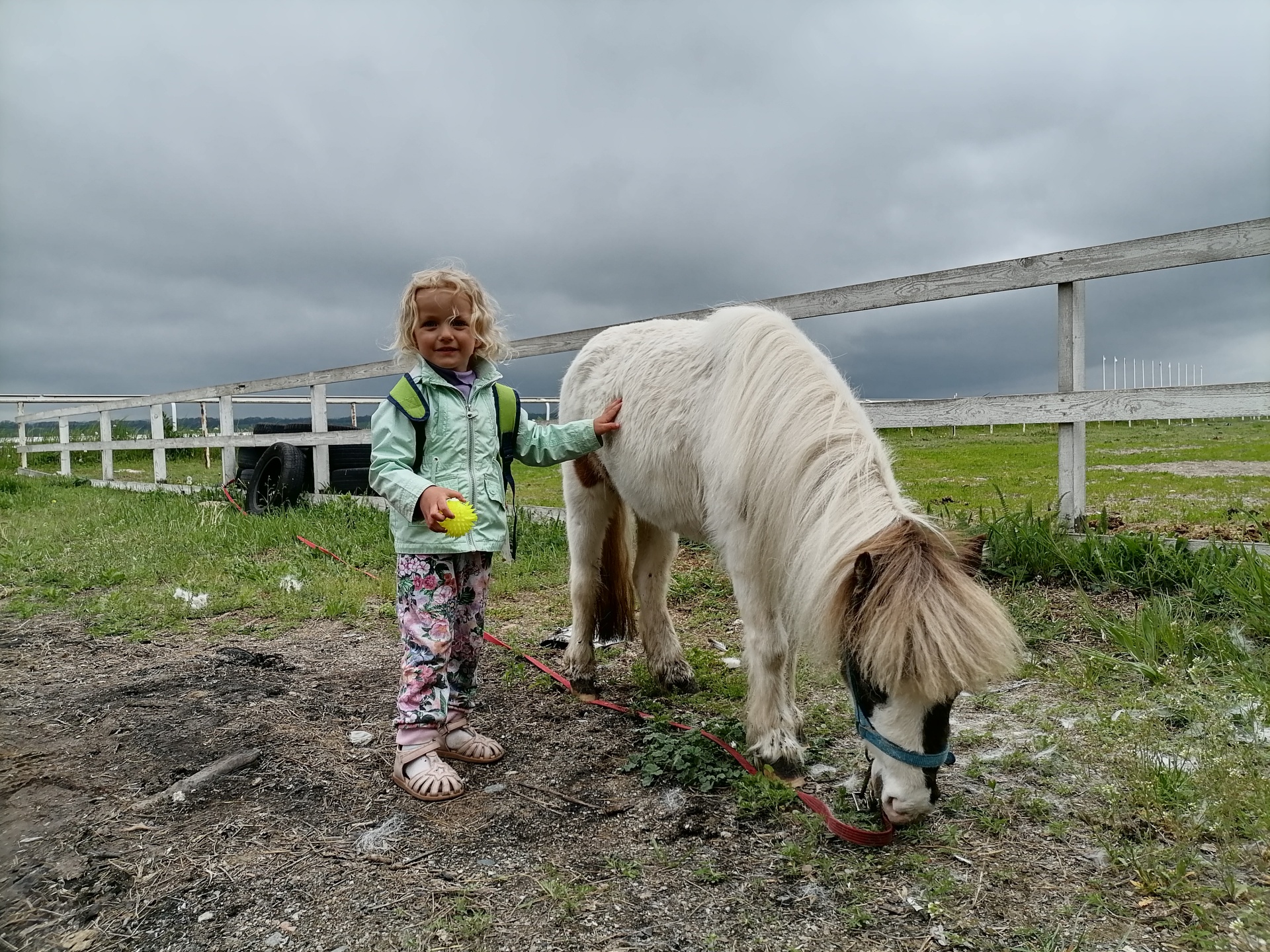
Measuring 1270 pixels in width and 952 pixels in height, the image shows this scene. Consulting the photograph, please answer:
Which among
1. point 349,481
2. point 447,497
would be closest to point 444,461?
point 447,497

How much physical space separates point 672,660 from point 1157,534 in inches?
117

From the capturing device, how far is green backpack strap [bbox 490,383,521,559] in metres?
3.03

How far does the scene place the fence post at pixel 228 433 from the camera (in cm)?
1079

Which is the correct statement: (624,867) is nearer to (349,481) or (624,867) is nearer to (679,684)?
(679,684)

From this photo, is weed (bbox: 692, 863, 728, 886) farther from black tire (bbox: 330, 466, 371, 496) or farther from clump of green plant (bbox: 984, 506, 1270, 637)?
black tire (bbox: 330, 466, 371, 496)

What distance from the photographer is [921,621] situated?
6.35 feet

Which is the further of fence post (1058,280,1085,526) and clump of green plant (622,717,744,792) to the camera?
fence post (1058,280,1085,526)

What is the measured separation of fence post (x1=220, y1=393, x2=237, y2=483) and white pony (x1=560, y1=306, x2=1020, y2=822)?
8718 millimetres

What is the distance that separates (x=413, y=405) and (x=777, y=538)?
1.42 meters

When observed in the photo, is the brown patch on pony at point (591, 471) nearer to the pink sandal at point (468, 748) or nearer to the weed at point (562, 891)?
the pink sandal at point (468, 748)

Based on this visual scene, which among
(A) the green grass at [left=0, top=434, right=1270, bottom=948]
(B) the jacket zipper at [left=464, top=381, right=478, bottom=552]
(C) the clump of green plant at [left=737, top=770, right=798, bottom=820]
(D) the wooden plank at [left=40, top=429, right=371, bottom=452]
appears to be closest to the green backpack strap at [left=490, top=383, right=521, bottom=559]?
(B) the jacket zipper at [left=464, top=381, right=478, bottom=552]

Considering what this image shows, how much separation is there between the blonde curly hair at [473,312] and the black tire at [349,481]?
23.1 ft

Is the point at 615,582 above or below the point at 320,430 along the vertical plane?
below

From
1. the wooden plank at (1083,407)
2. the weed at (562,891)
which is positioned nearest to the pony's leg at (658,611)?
the weed at (562,891)
